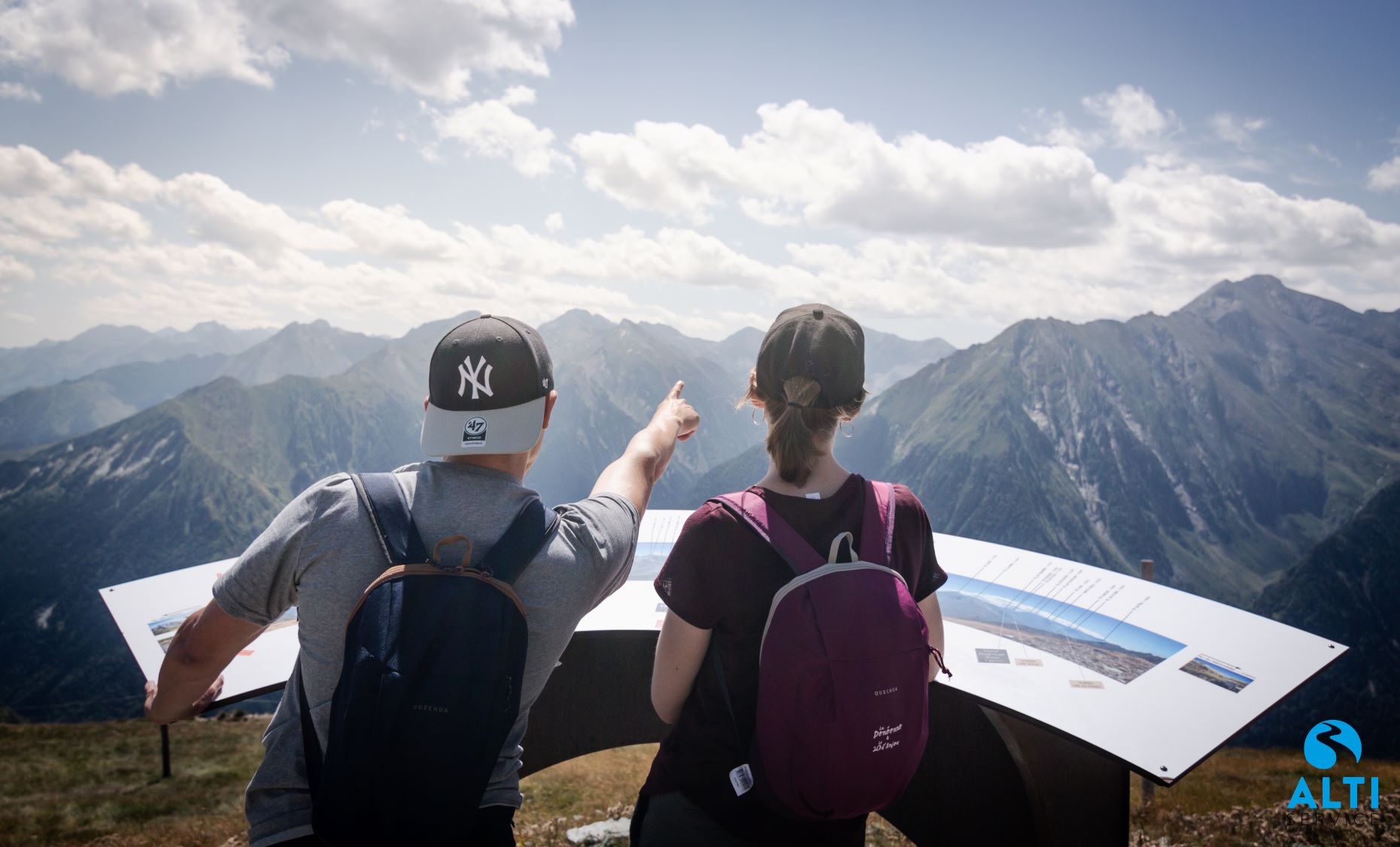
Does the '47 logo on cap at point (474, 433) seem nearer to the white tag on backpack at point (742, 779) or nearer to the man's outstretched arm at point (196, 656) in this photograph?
the man's outstretched arm at point (196, 656)

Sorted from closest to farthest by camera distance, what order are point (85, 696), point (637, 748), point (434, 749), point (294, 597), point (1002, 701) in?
point (434, 749) → point (294, 597) → point (1002, 701) → point (637, 748) → point (85, 696)

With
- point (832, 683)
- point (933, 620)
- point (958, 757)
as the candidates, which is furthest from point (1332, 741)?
point (832, 683)

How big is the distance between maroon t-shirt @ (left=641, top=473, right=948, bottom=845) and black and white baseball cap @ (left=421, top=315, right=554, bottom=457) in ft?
2.49

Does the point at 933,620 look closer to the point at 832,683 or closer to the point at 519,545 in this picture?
the point at 832,683

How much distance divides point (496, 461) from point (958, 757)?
447 centimetres

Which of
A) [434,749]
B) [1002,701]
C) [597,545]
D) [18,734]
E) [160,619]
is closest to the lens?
[434,749]

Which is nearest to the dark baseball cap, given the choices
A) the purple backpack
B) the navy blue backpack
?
the purple backpack

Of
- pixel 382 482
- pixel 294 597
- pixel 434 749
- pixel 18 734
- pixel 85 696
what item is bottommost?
pixel 85 696

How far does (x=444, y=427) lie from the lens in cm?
258

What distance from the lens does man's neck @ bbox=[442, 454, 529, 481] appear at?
2602mm

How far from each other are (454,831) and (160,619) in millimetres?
3015

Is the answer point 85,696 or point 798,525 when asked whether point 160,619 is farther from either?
point 85,696

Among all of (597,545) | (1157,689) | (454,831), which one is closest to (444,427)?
(597,545)

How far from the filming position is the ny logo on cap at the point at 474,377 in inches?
102
